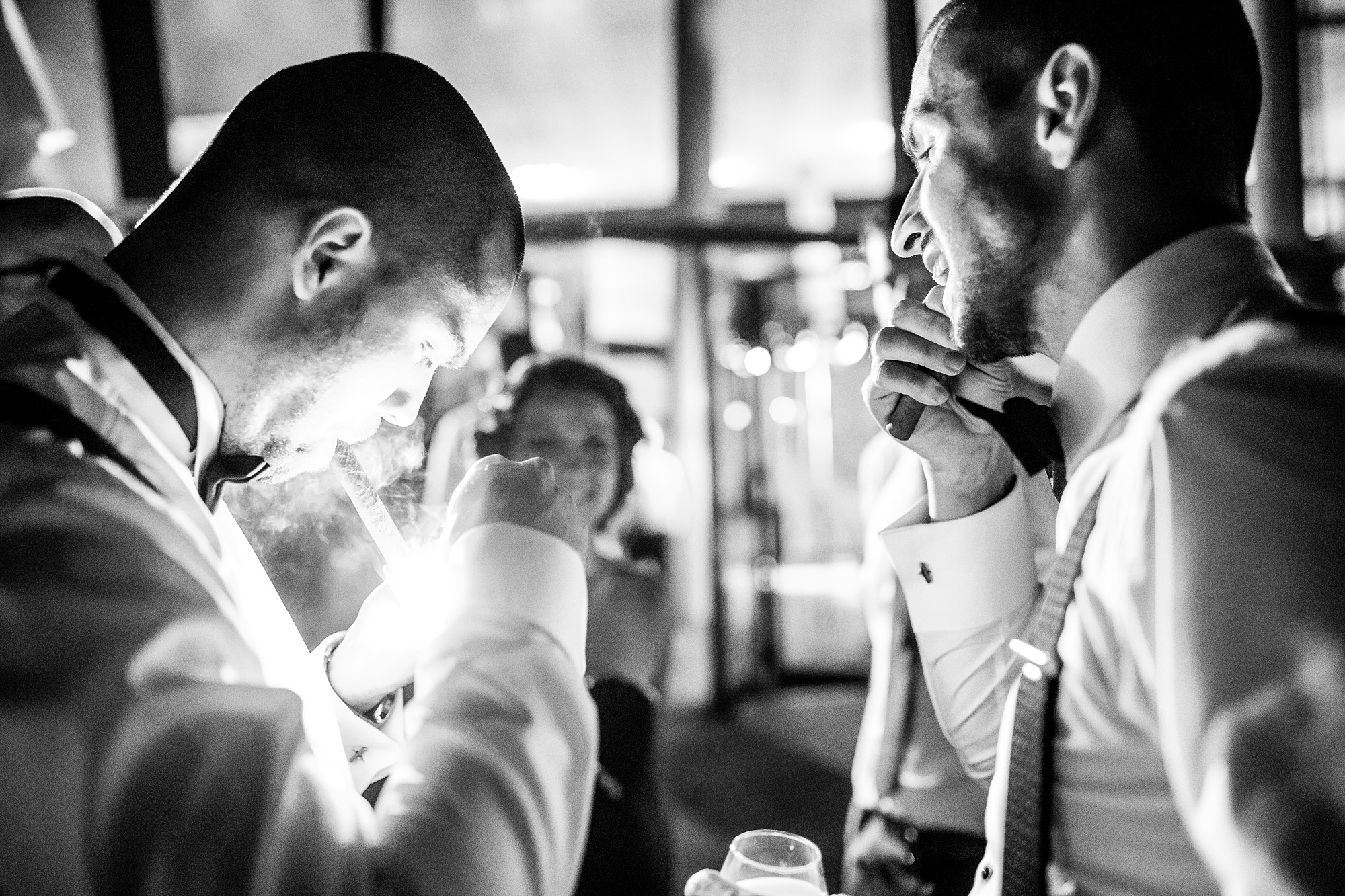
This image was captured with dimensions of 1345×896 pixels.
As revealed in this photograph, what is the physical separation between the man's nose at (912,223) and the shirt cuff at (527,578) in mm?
660

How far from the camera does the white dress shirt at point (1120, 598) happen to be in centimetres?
80

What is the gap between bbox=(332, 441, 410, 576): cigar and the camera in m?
1.16

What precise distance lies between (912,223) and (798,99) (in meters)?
4.68

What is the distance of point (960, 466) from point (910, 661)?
83 cm

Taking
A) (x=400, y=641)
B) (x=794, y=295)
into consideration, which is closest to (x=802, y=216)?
(x=794, y=295)

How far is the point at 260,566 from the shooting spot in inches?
43.5

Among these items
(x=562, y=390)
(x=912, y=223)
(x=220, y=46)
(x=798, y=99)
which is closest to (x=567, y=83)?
(x=798, y=99)

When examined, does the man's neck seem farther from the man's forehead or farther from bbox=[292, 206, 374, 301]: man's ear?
bbox=[292, 206, 374, 301]: man's ear

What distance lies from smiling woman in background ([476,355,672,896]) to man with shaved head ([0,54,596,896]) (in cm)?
106

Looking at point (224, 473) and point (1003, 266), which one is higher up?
point (1003, 266)

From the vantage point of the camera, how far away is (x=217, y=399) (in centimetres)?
99

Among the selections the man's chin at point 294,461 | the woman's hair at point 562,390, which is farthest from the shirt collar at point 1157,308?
the woman's hair at point 562,390

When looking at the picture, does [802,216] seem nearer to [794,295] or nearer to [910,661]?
[794,295]

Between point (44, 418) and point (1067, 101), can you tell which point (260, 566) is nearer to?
point (44, 418)
